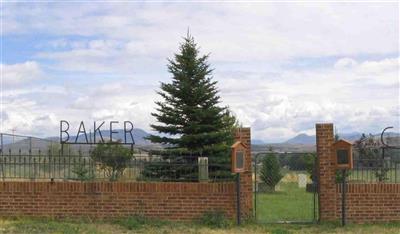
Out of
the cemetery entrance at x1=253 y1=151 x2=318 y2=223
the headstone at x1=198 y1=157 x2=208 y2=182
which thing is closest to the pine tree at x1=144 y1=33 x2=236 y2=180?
the cemetery entrance at x1=253 y1=151 x2=318 y2=223

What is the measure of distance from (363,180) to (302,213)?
2066 mm

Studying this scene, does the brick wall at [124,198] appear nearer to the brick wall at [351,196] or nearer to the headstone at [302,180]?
the brick wall at [351,196]

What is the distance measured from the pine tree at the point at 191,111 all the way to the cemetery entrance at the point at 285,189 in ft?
5.69

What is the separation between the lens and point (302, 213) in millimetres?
14648

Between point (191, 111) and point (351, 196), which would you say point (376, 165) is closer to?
point (351, 196)

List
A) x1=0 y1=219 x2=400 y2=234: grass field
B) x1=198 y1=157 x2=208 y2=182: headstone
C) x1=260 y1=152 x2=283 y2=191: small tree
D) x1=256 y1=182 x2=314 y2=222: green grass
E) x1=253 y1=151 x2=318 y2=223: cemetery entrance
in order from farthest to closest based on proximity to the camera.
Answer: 1. x1=260 y1=152 x2=283 y2=191: small tree
2. x1=256 y1=182 x2=314 y2=222: green grass
3. x1=253 y1=151 x2=318 y2=223: cemetery entrance
4. x1=198 y1=157 x2=208 y2=182: headstone
5. x1=0 y1=219 x2=400 y2=234: grass field

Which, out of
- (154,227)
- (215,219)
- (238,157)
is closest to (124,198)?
(154,227)

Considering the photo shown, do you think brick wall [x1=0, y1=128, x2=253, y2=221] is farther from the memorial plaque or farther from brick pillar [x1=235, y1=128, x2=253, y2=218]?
the memorial plaque

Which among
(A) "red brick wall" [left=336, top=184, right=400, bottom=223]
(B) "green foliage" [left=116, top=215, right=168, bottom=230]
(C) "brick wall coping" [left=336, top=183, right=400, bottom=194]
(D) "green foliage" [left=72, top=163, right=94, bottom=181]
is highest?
(D) "green foliage" [left=72, top=163, right=94, bottom=181]

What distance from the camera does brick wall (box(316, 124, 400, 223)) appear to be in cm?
1240

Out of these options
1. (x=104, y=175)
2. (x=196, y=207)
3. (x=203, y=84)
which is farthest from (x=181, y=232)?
(x=203, y=84)

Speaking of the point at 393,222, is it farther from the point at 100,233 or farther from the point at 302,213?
the point at 100,233

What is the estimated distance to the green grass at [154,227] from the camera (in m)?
11.5

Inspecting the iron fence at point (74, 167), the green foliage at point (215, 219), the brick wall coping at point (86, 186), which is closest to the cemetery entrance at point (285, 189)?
the green foliage at point (215, 219)
